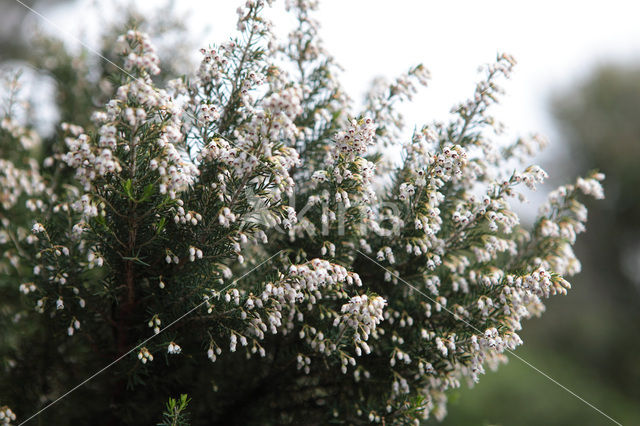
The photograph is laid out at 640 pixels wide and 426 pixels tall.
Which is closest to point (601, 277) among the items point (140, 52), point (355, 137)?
point (355, 137)

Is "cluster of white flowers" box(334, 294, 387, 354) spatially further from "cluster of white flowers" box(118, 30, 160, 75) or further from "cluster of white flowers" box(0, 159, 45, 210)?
"cluster of white flowers" box(0, 159, 45, 210)

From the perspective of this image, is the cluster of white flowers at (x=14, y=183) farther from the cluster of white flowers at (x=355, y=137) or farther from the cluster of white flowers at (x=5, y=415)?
the cluster of white flowers at (x=355, y=137)

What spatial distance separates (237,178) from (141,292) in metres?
1.28

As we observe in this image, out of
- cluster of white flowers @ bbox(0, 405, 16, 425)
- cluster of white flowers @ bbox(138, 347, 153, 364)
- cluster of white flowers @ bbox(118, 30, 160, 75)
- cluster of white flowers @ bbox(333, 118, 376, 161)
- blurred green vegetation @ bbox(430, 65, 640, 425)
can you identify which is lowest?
cluster of white flowers @ bbox(0, 405, 16, 425)

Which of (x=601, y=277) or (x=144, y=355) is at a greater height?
(x=601, y=277)

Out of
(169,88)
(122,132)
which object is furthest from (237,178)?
(169,88)

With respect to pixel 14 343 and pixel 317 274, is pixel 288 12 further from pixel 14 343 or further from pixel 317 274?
pixel 14 343

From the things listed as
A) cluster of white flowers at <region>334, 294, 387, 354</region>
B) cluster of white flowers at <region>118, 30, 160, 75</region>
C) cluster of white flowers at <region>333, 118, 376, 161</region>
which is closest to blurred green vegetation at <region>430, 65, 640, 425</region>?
cluster of white flowers at <region>334, 294, 387, 354</region>

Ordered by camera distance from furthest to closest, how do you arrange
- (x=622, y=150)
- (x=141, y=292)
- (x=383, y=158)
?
(x=622, y=150), (x=383, y=158), (x=141, y=292)

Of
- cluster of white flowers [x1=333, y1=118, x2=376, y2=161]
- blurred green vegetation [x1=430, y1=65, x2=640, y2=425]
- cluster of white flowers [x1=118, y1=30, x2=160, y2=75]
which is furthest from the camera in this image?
blurred green vegetation [x1=430, y1=65, x2=640, y2=425]

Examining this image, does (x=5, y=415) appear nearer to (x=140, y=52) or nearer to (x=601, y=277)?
(x=140, y=52)

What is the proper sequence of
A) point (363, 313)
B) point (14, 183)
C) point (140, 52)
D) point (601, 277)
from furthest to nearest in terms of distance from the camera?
point (601, 277), point (14, 183), point (363, 313), point (140, 52)

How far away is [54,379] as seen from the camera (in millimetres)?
4004

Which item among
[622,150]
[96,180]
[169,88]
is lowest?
[96,180]
